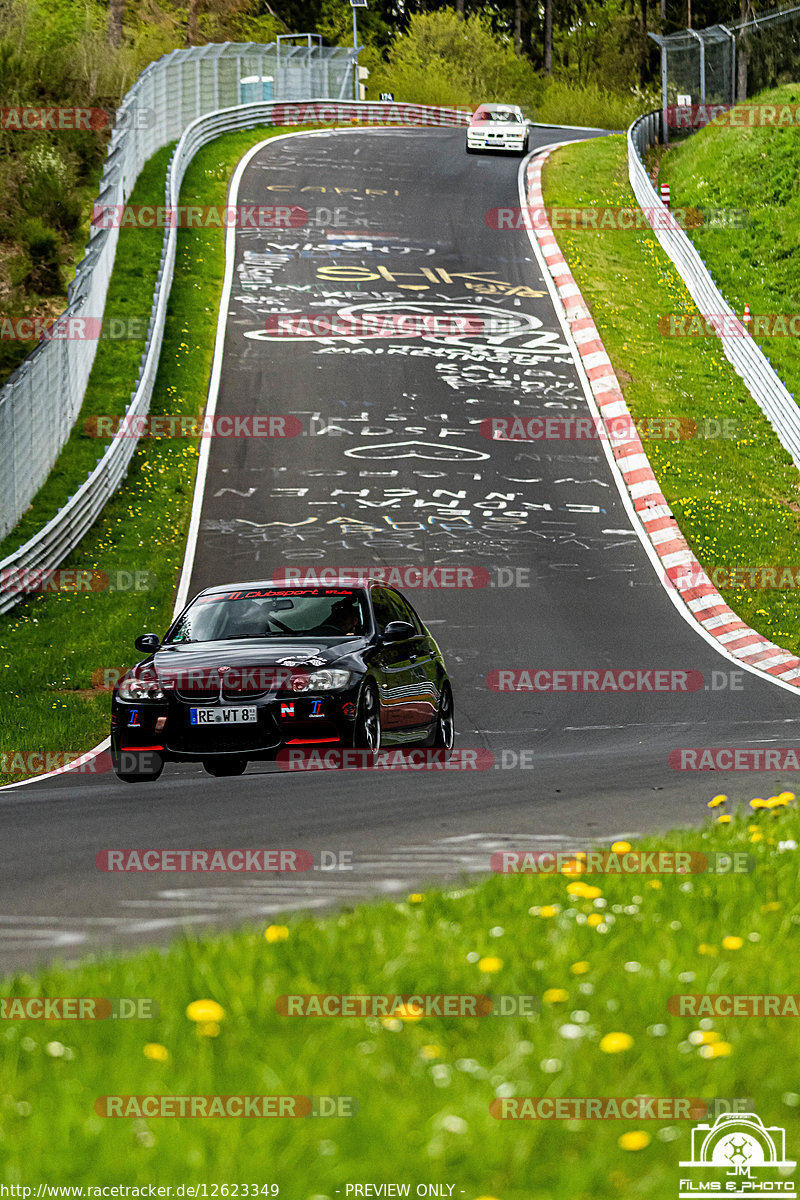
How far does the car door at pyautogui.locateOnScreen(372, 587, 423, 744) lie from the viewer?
425 inches

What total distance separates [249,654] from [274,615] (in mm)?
1080

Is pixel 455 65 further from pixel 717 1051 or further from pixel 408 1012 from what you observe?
pixel 717 1051

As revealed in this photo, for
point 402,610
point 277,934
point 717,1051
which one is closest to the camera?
point 717,1051

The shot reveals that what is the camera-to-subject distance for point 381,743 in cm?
1077

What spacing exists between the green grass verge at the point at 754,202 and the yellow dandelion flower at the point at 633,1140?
28.4 m

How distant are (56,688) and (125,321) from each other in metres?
17.7

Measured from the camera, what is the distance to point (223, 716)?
392 inches

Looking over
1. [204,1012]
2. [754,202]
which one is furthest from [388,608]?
[754,202]

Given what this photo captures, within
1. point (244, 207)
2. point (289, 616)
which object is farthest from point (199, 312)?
point (289, 616)

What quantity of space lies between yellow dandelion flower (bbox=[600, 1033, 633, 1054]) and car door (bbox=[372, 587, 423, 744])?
6.80 meters

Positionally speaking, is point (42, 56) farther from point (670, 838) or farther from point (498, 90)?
point (498, 90)

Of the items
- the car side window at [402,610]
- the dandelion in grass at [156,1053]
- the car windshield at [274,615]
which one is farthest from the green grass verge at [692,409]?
the dandelion in grass at [156,1053]

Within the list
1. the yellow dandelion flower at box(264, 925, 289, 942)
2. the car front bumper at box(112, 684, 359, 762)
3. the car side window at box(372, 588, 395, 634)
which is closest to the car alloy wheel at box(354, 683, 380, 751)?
the car front bumper at box(112, 684, 359, 762)

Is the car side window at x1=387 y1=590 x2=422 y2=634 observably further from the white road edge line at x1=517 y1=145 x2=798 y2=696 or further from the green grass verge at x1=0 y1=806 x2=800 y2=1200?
the green grass verge at x1=0 y1=806 x2=800 y2=1200
